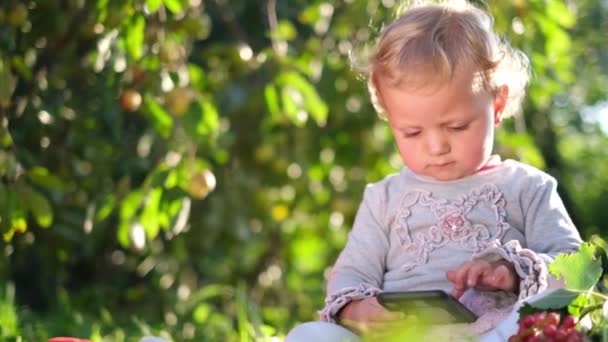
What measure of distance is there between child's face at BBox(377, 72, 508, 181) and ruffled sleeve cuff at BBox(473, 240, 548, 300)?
0.22 m

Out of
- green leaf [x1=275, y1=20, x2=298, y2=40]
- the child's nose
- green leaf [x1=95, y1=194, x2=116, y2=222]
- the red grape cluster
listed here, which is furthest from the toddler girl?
green leaf [x1=275, y1=20, x2=298, y2=40]

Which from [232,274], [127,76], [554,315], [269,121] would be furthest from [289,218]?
[554,315]

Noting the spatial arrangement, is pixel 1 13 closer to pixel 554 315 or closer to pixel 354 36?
pixel 354 36

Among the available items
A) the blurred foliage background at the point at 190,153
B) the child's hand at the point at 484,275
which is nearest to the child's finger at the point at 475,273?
the child's hand at the point at 484,275

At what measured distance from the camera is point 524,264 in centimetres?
203

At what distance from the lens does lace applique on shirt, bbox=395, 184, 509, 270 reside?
2184 mm

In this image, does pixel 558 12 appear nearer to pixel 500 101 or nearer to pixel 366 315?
pixel 500 101

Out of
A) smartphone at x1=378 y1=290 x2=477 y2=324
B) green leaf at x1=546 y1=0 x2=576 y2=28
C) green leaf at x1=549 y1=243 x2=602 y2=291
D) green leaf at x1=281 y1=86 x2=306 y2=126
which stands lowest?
smartphone at x1=378 y1=290 x2=477 y2=324

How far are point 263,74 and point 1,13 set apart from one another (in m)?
0.77

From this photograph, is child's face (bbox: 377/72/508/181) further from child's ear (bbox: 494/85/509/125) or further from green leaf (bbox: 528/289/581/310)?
green leaf (bbox: 528/289/581/310)

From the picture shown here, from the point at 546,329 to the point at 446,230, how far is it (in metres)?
0.51

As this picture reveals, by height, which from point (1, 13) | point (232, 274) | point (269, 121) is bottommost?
point (232, 274)

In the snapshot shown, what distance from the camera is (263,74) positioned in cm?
342

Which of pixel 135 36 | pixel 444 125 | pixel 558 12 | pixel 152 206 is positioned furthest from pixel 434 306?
pixel 558 12
